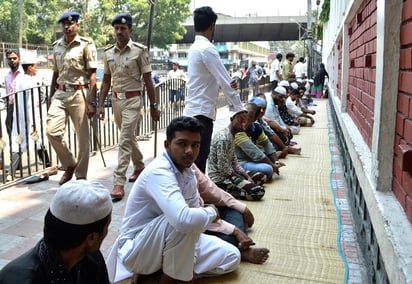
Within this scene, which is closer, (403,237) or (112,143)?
(403,237)

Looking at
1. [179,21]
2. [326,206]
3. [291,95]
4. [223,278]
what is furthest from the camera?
[179,21]

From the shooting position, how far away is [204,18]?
400 cm

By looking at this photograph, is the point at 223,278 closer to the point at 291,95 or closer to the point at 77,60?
the point at 77,60

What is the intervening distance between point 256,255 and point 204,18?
2.07 meters

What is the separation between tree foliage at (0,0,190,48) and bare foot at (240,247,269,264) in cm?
2931

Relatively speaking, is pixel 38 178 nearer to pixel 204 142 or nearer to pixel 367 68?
pixel 204 142

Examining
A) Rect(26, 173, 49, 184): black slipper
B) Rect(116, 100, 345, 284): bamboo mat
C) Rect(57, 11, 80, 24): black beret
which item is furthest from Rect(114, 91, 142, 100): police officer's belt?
Rect(116, 100, 345, 284): bamboo mat

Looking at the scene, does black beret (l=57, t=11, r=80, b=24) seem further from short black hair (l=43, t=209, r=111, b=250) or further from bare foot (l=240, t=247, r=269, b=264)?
short black hair (l=43, t=209, r=111, b=250)

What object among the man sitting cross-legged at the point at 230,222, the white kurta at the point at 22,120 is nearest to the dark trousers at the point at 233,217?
the man sitting cross-legged at the point at 230,222

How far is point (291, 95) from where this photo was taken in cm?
959

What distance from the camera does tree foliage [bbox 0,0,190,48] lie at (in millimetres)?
32747

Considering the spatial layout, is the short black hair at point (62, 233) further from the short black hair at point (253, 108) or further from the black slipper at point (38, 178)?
the black slipper at point (38, 178)

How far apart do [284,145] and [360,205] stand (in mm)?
3141

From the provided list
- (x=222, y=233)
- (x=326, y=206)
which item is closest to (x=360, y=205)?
(x=326, y=206)
